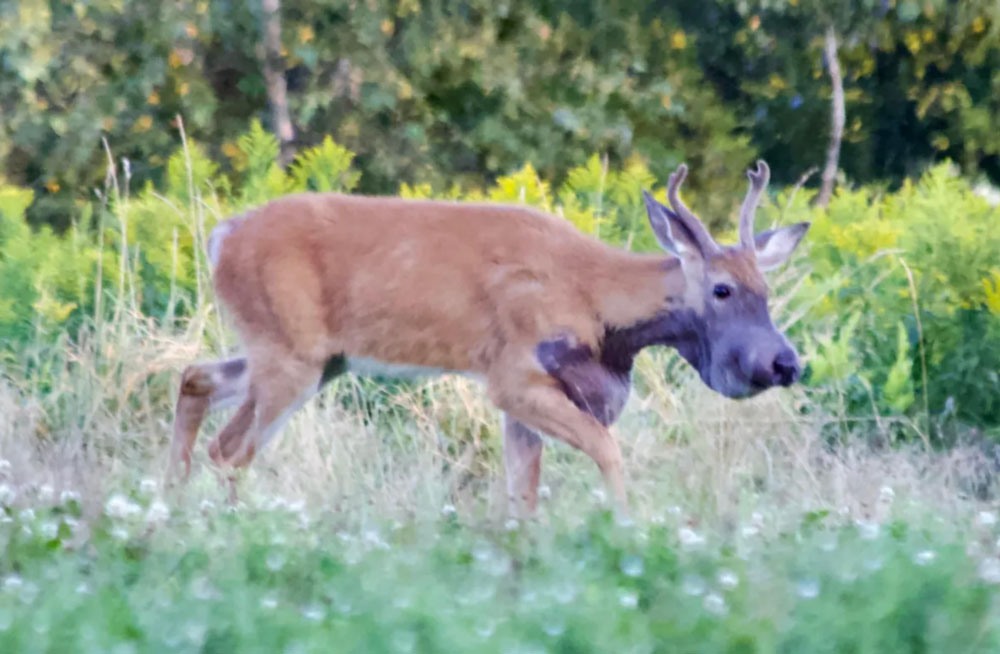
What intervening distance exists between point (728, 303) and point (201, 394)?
85.5 inches

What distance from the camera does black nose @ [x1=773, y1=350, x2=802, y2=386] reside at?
5.88 meters

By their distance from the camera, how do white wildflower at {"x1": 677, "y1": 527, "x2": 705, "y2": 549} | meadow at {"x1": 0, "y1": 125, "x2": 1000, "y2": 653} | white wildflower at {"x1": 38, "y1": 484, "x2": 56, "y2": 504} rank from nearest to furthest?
meadow at {"x1": 0, "y1": 125, "x2": 1000, "y2": 653} → white wildflower at {"x1": 677, "y1": 527, "x2": 705, "y2": 549} → white wildflower at {"x1": 38, "y1": 484, "x2": 56, "y2": 504}

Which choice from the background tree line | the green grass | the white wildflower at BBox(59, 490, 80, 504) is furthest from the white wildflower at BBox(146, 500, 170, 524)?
the background tree line

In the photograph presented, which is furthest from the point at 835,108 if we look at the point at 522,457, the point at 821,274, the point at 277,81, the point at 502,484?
the point at 522,457

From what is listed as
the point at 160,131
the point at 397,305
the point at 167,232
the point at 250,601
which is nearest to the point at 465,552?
the point at 250,601

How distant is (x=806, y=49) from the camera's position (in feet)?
58.4

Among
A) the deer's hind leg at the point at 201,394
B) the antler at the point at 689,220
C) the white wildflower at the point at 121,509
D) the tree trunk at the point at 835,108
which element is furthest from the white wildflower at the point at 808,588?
the tree trunk at the point at 835,108

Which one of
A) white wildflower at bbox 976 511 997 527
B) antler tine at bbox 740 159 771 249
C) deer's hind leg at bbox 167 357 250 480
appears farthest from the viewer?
deer's hind leg at bbox 167 357 250 480

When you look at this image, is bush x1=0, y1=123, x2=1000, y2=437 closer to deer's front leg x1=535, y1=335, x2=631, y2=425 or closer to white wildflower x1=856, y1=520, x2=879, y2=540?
deer's front leg x1=535, y1=335, x2=631, y2=425

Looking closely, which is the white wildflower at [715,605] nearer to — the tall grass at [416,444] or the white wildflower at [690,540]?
the white wildflower at [690,540]

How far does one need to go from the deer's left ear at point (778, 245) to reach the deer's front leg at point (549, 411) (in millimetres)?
891

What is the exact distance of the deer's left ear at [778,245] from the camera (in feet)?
20.5

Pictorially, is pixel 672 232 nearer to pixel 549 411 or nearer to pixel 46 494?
pixel 549 411

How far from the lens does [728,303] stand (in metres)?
6.04
